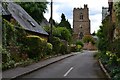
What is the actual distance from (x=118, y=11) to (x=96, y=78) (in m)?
3.96

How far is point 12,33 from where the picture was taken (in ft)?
84.4

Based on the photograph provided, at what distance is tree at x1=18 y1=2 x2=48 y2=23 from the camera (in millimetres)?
66694

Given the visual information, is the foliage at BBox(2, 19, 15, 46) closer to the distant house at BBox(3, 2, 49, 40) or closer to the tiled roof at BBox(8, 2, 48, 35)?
the distant house at BBox(3, 2, 49, 40)

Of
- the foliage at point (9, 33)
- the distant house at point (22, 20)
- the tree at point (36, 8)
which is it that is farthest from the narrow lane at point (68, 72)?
the tree at point (36, 8)

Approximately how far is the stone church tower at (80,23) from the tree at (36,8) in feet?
191

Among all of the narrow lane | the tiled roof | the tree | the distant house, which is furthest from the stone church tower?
the narrow lane

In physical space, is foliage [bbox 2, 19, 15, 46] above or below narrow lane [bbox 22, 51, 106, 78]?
above

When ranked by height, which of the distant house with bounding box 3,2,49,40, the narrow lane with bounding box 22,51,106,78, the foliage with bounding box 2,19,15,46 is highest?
the distant house with bounding box 3,2,49,40

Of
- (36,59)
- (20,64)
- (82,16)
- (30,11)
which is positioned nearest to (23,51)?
(36,59)

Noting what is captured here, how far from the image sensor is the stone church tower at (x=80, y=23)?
128 meters

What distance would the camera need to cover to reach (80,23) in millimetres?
128625

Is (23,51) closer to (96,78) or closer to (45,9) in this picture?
(96,78)

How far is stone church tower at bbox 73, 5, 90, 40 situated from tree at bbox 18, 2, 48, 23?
58.3 meters

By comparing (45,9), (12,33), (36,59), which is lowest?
(36,59)
